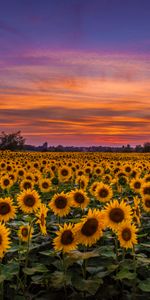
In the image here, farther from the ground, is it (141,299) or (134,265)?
(134,265)

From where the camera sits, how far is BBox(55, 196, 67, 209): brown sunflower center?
7.65 m

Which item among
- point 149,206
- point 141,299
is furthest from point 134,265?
point 149,206

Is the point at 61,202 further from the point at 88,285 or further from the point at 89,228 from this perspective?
the point at 88,285

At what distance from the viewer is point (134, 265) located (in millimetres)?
5730

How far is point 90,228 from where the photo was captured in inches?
214

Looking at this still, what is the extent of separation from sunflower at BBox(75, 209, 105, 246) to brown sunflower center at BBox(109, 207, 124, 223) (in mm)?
419

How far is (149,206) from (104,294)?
3.61 metres

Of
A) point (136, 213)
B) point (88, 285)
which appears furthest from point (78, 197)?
point (88, 285)

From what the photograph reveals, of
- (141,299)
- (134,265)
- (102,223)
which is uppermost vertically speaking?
(102,223)

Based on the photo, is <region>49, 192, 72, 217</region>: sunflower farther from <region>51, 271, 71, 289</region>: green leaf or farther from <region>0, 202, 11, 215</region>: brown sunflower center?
<region>51, 271, 71, 289</region>: green leaf

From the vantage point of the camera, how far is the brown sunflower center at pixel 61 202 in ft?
25.1

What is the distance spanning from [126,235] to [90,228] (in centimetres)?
59

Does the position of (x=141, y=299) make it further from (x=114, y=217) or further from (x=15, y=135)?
(x=15, y=135)

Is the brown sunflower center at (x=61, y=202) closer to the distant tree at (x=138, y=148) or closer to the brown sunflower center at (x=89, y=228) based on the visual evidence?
the brown sunflower center at (x=89, y=228)
